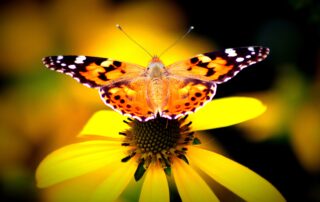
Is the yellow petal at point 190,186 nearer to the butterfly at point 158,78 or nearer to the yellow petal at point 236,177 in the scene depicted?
the yellow petal at point 236,177

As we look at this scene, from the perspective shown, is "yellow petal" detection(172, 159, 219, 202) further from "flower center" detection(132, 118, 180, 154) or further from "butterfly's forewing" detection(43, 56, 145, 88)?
"butterfly's forewing" detection(43, 56, 145, 88)

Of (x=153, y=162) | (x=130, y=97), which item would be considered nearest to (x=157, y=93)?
(x=130, y=97)

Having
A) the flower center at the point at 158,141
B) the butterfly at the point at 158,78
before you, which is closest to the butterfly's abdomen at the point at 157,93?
the butterfly at the point at 158,78

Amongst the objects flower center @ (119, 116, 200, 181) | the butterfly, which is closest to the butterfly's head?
the butterfly

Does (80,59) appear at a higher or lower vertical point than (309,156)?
higher

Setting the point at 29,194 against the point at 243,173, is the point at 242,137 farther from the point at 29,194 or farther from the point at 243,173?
the point at 29,194

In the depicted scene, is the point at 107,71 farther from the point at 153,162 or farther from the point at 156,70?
the point at 153,162

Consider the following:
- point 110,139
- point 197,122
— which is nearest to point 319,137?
point 197,122
